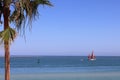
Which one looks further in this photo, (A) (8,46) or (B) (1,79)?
(B) (1,79)

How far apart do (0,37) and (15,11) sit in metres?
1.07

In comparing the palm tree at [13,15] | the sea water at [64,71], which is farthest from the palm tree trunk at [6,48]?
the sea water at [64,71]

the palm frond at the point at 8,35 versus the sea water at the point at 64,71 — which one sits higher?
the palm frond at the point at 8,35

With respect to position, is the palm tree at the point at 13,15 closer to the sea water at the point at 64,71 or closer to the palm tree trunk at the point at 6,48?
the palm tree trunk at the point at 6,48

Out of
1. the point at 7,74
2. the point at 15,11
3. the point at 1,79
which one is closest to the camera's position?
the point at 7,74

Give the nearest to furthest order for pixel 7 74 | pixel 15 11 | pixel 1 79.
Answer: pixel 7 74
pixel 15 11
pixel 1 79

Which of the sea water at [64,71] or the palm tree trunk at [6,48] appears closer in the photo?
the palm tree trunk at [6,48]

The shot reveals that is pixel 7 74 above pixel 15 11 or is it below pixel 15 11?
below

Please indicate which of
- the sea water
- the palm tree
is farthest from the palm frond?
the sea water

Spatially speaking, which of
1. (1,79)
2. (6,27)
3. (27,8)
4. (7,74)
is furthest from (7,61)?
(1,79)

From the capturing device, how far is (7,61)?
10.4m

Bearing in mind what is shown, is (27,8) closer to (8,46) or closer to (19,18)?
(19,18)

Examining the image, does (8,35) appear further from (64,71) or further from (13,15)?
(64,71)

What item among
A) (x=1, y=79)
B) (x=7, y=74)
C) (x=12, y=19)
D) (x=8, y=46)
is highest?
(x=12, y=19)
